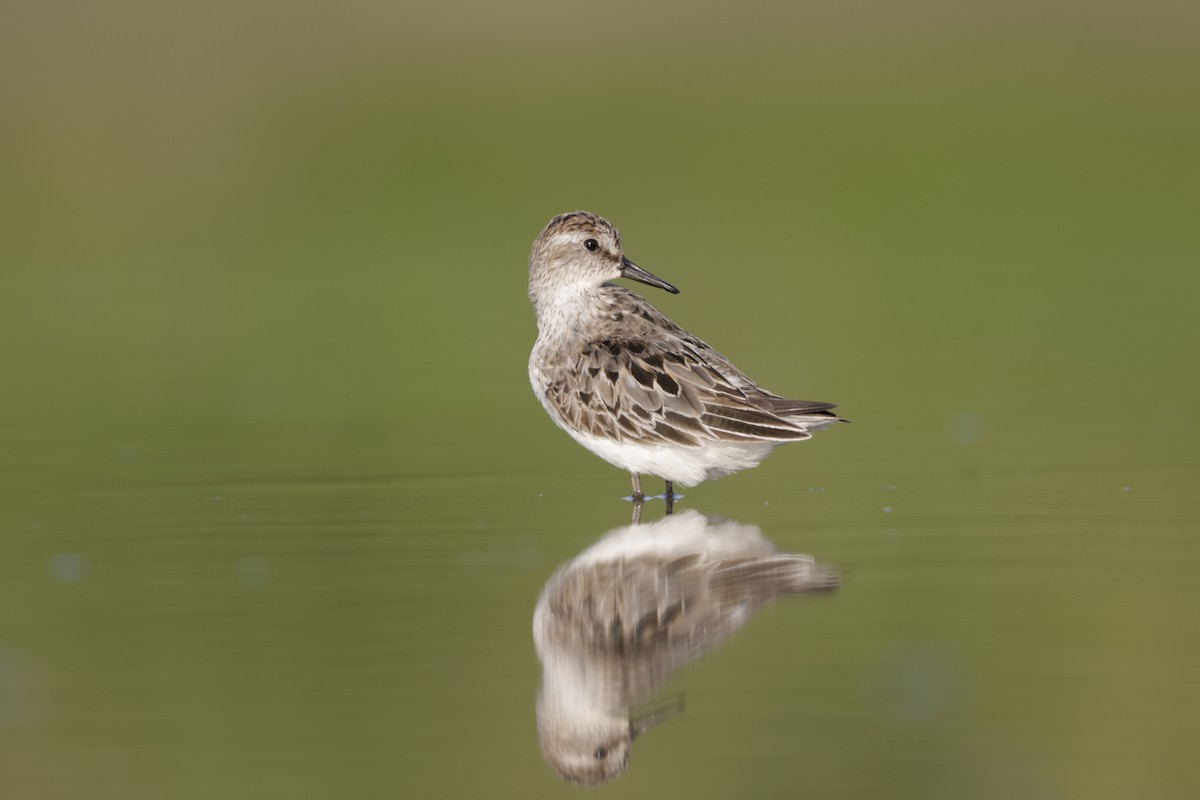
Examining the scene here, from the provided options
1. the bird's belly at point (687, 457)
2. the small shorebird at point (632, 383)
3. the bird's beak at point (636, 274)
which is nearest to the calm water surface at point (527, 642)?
the bird's belly at point (687, 457)

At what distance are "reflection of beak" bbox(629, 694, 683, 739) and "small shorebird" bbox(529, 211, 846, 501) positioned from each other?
369cm

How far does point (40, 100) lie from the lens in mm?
48562

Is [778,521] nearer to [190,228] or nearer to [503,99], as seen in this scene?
[190,228]

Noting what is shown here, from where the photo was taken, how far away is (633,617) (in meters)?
8.99

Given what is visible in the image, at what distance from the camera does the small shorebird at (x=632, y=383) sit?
11641 millimetres

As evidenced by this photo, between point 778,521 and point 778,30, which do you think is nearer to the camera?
point 778,521

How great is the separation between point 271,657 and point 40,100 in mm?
41943

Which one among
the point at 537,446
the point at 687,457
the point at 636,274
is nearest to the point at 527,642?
the point at 687,457

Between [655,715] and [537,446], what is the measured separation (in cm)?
696

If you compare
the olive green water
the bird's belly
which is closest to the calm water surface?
the olive green water

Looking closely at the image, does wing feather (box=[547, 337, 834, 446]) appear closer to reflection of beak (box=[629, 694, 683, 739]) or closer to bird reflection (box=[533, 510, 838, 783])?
bird reflection (box=[533, 510, 838, 783])

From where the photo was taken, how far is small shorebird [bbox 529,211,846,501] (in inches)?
458

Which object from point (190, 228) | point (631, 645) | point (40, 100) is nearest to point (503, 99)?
point (40, 100)

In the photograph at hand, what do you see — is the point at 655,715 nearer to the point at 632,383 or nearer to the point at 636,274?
the point at 632,383
